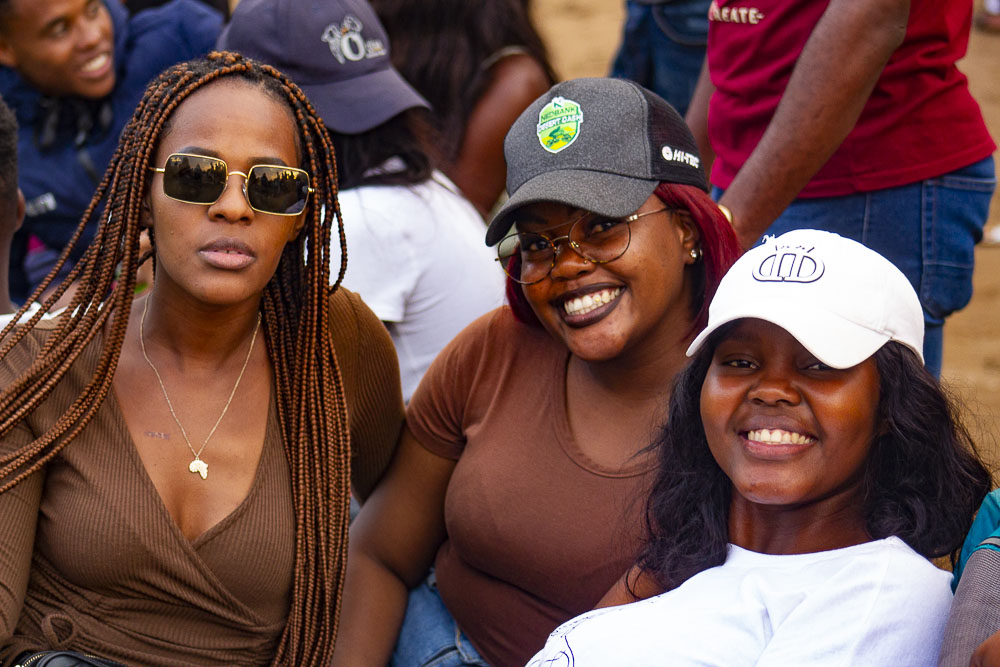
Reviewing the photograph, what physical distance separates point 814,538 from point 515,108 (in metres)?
2.58

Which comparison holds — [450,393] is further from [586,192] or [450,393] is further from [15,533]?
[15,533]

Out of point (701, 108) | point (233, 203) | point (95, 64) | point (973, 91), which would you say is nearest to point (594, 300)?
point (233, 203)

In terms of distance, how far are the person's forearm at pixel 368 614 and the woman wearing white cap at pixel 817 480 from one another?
0.76 metres

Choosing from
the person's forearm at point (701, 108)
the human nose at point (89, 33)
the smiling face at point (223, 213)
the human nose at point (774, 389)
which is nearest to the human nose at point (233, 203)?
the smiling face at point (223, 213)

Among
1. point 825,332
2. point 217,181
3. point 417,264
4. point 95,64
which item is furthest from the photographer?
point 95,64

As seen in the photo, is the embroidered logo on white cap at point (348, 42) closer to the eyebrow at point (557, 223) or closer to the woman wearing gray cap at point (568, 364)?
the woman wearing gray cap at point (568, 364)

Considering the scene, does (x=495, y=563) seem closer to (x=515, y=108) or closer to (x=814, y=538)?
(x=814, y=538)

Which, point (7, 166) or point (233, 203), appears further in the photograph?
point (7, 166)

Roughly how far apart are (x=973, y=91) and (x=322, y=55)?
767 cm

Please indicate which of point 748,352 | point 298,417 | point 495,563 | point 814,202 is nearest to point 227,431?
point 298,417

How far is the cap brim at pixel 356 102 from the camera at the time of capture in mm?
3367

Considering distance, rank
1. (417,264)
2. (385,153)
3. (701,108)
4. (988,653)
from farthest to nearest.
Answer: (701,108) → (385,153) → (417,264) → (988,653)

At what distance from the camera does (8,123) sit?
302cm

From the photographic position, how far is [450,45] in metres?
4.28
